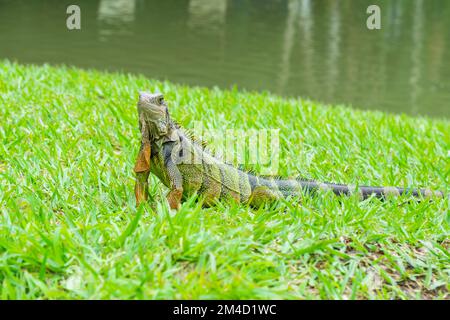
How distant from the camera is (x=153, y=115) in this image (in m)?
3.56

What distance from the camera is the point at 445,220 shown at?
3.68 m

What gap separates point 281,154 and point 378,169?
2.44 ft

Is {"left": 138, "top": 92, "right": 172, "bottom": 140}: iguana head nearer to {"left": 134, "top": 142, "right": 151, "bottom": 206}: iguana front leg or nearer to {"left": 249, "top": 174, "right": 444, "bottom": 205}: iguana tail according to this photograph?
{"left": 134, "top": 142, "right": 151, "bottom": 206}: iguana front leg

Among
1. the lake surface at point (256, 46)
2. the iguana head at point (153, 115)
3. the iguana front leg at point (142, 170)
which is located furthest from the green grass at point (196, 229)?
the lake surface at point (256, 46)

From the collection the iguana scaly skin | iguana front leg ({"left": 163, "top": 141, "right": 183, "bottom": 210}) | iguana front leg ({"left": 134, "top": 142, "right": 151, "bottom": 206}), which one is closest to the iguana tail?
the iguana scaly skin

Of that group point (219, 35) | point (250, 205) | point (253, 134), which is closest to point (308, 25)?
point (219, 35)

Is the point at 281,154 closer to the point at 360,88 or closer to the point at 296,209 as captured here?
the point at 296,209

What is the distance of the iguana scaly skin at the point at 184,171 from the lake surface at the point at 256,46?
362 inches

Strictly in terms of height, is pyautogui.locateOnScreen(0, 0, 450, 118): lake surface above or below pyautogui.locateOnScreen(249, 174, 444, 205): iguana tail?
above

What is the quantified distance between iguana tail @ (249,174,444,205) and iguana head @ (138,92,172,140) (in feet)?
2.12

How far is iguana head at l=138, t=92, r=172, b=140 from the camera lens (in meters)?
3.54

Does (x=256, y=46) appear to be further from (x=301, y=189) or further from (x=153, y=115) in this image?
(x=153, y=115)

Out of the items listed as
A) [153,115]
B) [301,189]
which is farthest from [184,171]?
[301,189]

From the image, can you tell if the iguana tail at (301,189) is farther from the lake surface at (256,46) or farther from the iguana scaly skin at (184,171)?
the lake surface at (256,46)
